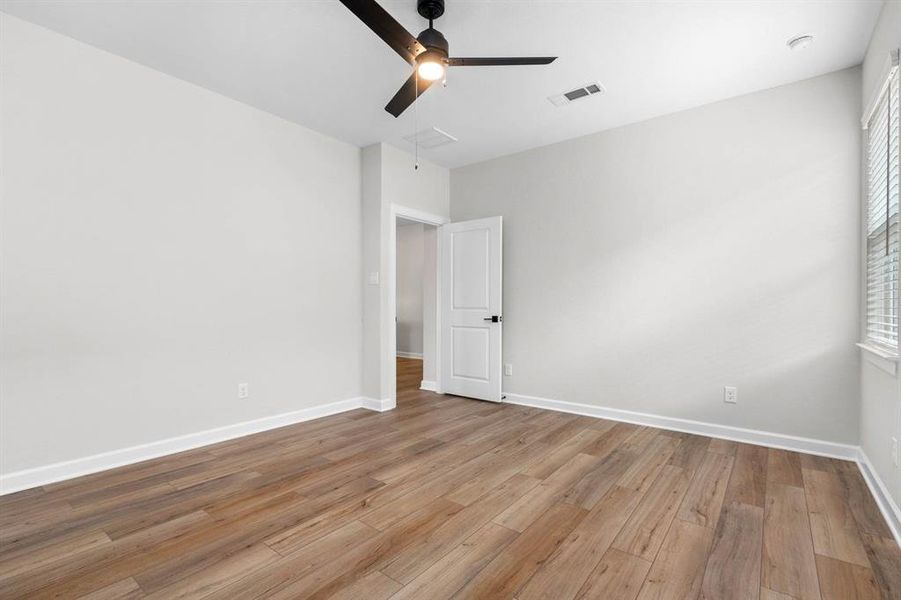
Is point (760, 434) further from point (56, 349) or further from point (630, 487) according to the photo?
point (56, 349)

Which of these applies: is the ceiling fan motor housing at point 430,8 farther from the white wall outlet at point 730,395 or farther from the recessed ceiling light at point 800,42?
the white wall outlet at point 730,395

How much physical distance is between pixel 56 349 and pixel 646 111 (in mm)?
4672

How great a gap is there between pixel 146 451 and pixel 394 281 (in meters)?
2.51

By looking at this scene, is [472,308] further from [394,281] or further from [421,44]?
[421,44]

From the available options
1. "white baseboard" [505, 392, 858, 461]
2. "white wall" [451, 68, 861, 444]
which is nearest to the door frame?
"white wall" [451, 68, 861, 444]

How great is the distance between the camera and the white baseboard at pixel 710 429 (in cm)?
305

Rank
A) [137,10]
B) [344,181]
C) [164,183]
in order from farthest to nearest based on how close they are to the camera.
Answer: [344,181] → [164,183] → [137,10]

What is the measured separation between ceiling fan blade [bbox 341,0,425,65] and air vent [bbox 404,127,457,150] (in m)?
1.91

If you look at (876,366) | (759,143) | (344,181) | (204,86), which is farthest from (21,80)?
(876,366)

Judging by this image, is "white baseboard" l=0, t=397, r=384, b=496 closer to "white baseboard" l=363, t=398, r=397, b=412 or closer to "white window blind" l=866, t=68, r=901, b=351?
"white baseboard" l=363, t=398, r=397, b=412

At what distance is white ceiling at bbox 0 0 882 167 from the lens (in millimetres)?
2404

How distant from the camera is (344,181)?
4398 mm

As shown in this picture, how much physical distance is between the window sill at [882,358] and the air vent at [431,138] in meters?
3.54

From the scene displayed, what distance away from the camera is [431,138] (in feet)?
13.9
